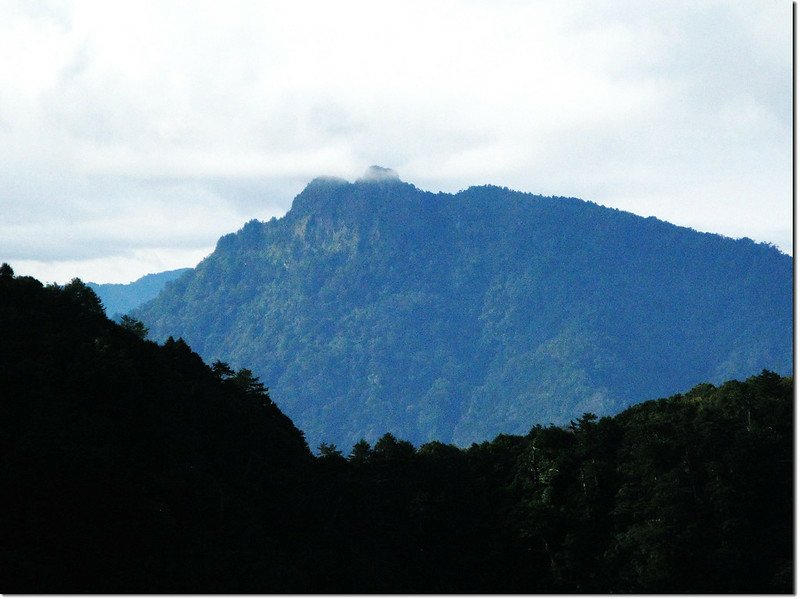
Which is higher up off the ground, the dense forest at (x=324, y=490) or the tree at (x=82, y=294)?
the tree at (x=82, y=294)

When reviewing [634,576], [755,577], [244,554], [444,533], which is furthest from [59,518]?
[755,577]

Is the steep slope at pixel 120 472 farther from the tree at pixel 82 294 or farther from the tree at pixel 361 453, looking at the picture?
the tree at pixel 361 453

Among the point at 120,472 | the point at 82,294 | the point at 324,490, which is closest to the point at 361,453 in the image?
the point at 324,490

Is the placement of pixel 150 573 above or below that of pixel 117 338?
below

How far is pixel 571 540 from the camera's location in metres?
59.1

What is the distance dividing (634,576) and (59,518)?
30.3 meters

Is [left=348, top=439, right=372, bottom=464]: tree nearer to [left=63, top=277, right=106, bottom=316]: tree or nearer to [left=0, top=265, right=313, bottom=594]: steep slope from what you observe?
[left=0, top=265, right=313, bottom=594]: steep slope

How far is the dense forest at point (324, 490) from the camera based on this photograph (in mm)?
43438

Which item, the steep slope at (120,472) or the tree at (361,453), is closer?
the steep slope at (120,472)

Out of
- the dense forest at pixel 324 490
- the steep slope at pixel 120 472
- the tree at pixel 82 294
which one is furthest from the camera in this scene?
the tree at pixel 82 294

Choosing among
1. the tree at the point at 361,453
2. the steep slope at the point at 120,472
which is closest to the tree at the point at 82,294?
the steep slope at the point at 120,472

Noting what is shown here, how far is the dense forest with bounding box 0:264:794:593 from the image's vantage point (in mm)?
43438

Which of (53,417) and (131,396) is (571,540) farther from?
(53,417)

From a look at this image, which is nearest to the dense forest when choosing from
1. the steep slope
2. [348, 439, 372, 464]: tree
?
the steep slope
